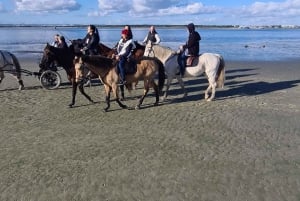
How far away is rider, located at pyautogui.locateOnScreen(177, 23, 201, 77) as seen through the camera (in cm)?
1271

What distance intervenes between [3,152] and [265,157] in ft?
16.4

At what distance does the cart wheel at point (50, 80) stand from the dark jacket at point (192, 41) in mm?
4814

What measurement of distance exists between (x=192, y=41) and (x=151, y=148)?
5583mm

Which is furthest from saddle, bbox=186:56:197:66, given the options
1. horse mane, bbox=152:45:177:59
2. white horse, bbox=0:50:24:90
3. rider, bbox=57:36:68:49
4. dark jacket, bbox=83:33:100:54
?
white horse, bbox=0:50:24:90

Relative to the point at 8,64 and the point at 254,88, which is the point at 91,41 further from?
the point at 254,88

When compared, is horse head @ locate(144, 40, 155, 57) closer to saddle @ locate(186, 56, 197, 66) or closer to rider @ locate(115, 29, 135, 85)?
saddle @ locate(186, 56, 197, 66)

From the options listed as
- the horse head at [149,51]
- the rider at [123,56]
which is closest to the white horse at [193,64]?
the horse head at [149,51]

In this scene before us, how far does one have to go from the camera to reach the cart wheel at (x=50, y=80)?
14.3m

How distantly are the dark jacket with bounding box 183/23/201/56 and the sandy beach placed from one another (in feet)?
5.04

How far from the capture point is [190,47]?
12867 mm

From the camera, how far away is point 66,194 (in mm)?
5957

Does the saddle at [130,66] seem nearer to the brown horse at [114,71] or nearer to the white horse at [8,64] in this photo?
the brown horse at [114,71]

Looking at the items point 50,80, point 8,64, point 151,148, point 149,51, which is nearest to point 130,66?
point 149,51

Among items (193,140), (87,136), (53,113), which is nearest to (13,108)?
(53,113)
